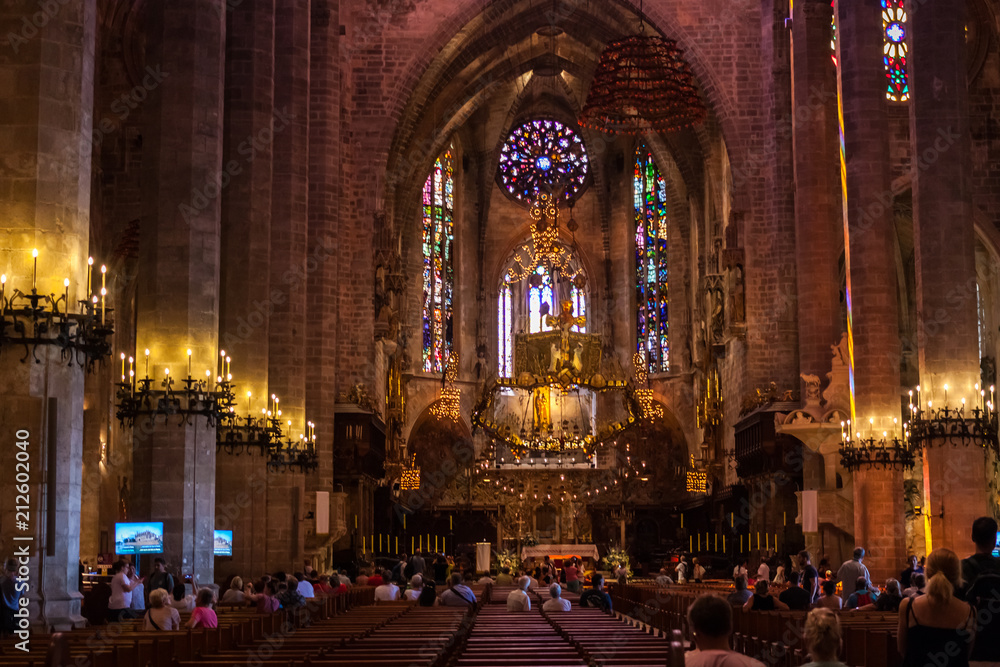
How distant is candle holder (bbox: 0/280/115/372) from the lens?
12.5 m

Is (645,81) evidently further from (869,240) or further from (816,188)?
(869,240)

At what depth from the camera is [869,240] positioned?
2422cm

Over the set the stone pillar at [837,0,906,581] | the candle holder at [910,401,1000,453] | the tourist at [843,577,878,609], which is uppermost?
the stone pillar at [837,0,906,581]

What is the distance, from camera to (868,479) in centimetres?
2312

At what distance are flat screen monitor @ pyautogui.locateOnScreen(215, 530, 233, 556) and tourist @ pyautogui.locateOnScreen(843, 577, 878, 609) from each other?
9.37m

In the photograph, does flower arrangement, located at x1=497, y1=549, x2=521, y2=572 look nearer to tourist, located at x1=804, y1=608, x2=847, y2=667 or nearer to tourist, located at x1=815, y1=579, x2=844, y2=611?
tourist, located at x1=815, y1=579, x2=844, y2=611

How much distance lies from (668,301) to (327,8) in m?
20.7

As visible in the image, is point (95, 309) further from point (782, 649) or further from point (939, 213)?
point (939, 213)

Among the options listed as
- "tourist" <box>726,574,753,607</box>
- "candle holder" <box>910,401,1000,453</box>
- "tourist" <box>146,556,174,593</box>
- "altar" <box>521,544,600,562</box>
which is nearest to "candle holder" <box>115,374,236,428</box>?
"tourist" <box>146,556,174,593</box>

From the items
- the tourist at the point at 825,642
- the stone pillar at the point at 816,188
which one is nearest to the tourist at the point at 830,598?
the tourist at the point at 825,642

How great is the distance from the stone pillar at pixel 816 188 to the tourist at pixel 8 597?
21770 millimetres

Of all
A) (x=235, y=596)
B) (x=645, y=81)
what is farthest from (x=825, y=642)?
(x=645, y=81)

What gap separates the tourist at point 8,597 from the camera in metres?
11.4

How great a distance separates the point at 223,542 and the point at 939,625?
49.0 ft
